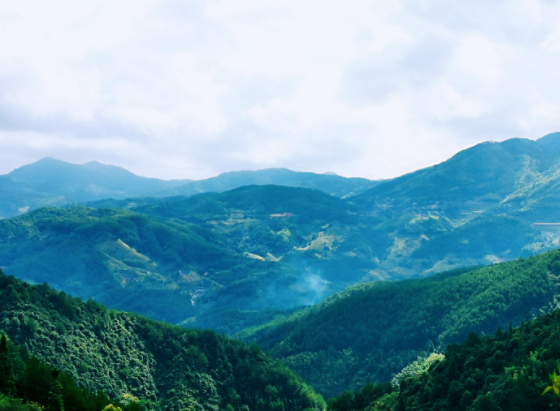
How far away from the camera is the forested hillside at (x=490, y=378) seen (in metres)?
92.5

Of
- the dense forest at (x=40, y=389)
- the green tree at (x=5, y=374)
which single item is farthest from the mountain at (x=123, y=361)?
the green tree at (x=5, y=374)

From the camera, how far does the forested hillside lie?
303ft

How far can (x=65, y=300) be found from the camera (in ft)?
622

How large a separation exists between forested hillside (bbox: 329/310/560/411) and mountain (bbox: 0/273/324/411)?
54437 millimetres

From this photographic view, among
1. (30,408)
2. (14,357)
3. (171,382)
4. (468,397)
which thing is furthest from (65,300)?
(468,397)

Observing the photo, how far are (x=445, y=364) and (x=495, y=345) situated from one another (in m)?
12.0

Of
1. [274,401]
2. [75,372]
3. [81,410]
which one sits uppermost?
[81,410]

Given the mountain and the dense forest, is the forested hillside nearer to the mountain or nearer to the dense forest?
the mountain

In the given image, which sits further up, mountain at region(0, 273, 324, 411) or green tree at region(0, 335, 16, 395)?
green tree at region(0, 335, 16, 395)

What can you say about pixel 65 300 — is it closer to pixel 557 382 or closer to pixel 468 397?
pixel 468 397

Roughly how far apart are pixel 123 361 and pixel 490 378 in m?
121

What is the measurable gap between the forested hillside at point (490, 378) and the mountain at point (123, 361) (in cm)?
5444

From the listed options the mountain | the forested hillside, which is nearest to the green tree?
the forested hillside

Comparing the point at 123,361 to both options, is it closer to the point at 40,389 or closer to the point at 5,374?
the point at 40,389
